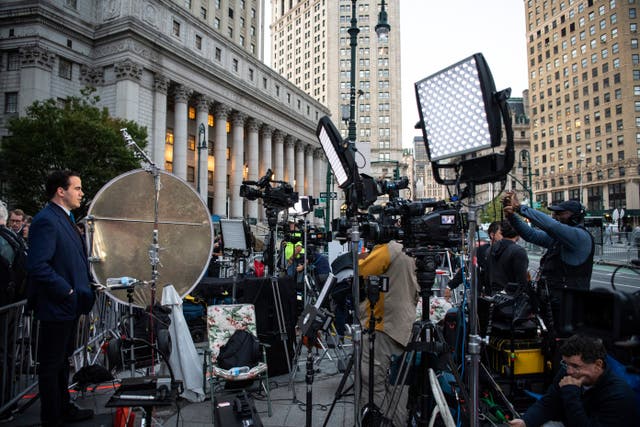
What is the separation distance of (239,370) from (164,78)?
35.3 metres

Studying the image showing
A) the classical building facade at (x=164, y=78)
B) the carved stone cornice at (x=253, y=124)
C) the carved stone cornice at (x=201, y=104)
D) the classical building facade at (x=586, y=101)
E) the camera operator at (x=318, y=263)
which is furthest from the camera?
the classical building facade at (x=586, y=101)

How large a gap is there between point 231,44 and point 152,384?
152 feet

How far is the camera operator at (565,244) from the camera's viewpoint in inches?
168

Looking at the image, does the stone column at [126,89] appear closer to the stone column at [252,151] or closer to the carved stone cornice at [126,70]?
the carved stone cornice at [126,70]

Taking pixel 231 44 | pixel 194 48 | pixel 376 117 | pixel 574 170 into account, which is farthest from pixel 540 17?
pixel 194 48

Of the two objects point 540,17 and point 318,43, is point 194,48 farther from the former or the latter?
point 540,17

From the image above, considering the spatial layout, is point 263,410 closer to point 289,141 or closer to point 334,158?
point 334,158

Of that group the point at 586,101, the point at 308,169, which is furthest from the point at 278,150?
the point at 586,101

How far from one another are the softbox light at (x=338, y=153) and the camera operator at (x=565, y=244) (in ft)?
7.51

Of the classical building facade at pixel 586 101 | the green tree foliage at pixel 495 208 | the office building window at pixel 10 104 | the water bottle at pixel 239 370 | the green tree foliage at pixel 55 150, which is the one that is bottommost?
the water bottle at pixel 239 370

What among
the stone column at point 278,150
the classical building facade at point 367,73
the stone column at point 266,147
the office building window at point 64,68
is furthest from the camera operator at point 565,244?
Result: the classical building facade at point 367,73

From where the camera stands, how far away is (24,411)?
14.1 feet

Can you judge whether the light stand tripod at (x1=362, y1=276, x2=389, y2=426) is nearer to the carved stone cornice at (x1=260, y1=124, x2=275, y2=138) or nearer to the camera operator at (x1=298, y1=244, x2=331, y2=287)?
the camera operator at (x1=298, y1=244, x2=331, y2=287)

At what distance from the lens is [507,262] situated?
207 inches
